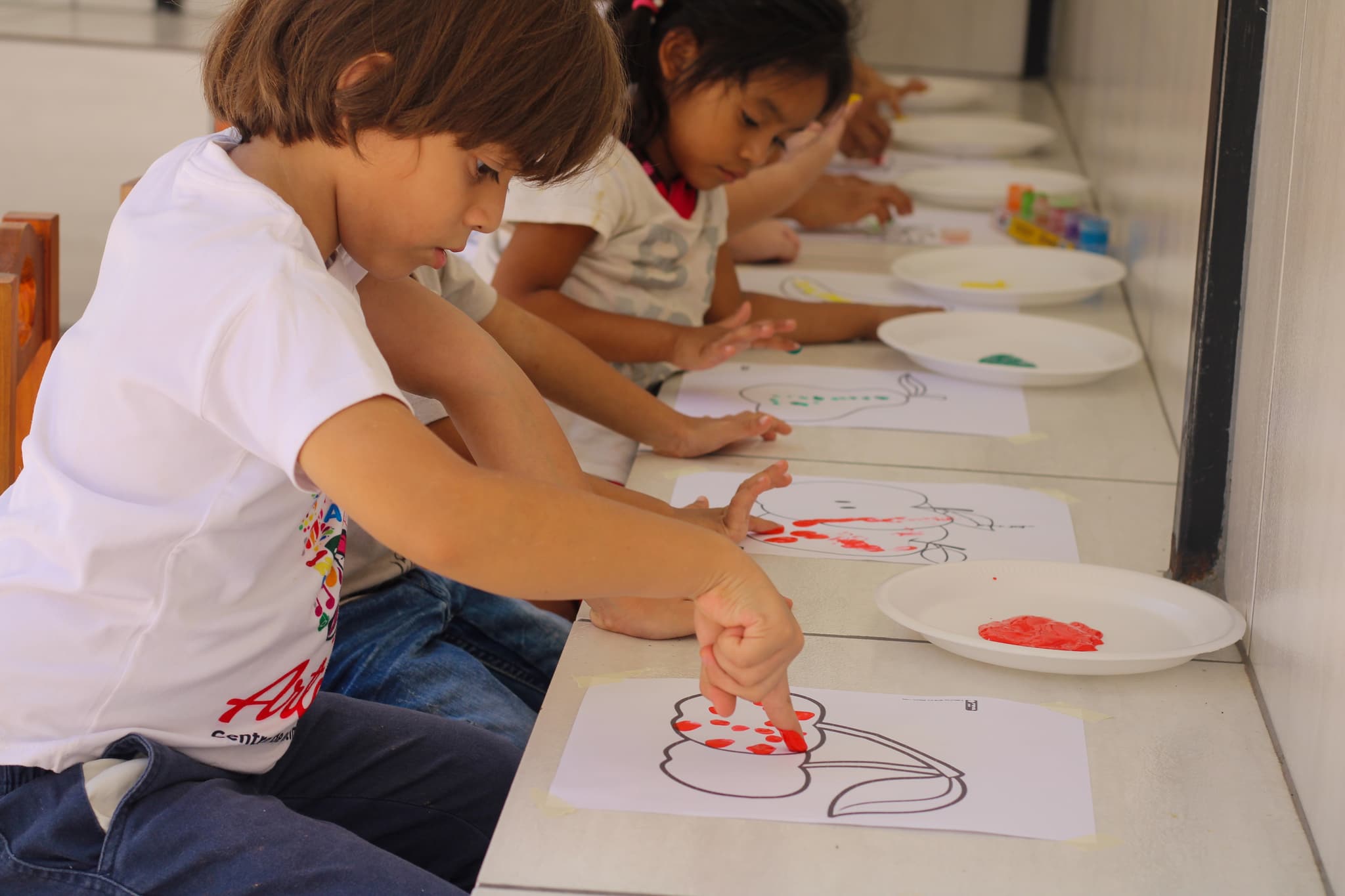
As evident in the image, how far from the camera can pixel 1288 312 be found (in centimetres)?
104

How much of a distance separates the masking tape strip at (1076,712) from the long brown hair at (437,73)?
48cm

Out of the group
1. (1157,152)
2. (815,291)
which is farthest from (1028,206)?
(815,291)

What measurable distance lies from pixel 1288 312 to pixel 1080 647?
284 millimetres

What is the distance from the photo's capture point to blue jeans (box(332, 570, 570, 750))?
4.15 feet

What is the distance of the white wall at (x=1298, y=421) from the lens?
33.8 inches

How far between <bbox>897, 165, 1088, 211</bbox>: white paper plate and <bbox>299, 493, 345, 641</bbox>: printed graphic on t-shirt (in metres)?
1.89

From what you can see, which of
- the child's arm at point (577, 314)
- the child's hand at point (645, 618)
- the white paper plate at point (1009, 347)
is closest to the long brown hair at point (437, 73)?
the child's hand at point (645, 618)

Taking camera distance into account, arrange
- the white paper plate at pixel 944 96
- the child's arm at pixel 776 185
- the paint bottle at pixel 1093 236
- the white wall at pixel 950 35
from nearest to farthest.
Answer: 1. the child's arm at pixel 776 185
2. the paint bottle at pixel 1093 236
3. the white paper plate at pixel 944 96
4. the white wall at pixel 950 35

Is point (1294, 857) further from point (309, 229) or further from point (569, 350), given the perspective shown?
point (569, 350)

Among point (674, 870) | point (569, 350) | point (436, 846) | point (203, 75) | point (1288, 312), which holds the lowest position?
point (436, 846)

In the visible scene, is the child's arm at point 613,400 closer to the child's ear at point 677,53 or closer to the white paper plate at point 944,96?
the child's ear at point 677,53

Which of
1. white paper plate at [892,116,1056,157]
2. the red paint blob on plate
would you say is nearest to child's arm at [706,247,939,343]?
the red paint blob on plate

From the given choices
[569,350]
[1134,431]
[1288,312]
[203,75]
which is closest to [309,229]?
[203,75]

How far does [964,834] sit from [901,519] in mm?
520
